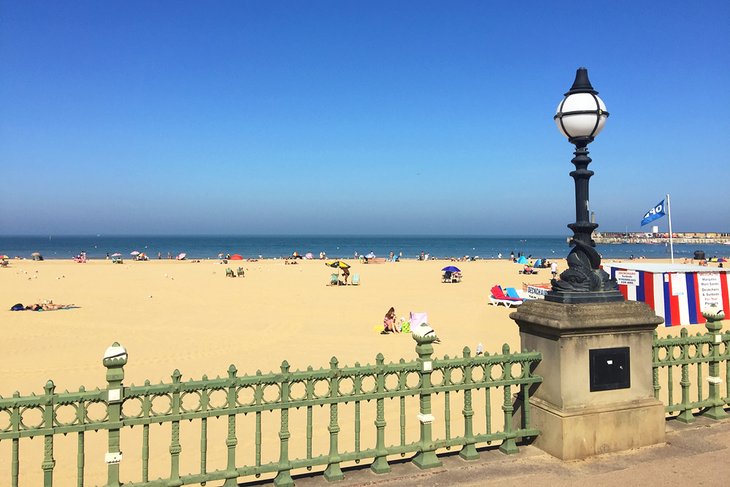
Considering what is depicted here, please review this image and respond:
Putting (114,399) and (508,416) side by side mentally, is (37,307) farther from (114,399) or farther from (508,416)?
→ (508,416)

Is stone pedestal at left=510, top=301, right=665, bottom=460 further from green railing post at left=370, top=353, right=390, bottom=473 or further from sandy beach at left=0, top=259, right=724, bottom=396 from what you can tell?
sandy beach at left=0, top=259, right=724, bottom=396

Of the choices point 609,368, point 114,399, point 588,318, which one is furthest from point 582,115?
point 114,399

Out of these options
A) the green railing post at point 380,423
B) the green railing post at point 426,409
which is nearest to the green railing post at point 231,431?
the green railing post at point 380,423

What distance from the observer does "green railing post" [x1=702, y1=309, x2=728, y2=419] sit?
6660 mm

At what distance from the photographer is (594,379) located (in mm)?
5438

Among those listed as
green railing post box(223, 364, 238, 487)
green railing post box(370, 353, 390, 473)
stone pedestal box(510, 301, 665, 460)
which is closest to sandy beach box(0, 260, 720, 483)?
green railing post box(223, 364, 238, 487)

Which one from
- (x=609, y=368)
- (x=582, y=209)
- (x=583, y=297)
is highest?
(x=582, y=209)

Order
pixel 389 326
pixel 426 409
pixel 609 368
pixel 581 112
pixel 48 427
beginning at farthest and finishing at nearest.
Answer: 1. pixel 389 326
2. pixel 581 112
3. pixel 609 368
4. pixel 426 409
5. pixel 48 427

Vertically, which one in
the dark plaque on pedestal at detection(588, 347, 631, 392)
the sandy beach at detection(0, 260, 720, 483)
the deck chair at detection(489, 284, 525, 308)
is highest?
the dark plaque on pedestal at detection(588, 347, 631, 392)

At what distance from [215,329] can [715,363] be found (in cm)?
1524

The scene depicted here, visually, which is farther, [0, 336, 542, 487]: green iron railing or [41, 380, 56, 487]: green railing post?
[0, 336, 542, 487]: green iron railing

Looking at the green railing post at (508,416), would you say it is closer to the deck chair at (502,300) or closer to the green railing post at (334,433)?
the green railing post at (334,433)

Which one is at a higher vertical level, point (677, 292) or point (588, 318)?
point (588, 318)

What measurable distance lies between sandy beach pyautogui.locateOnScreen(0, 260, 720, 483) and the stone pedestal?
3.72 metres
